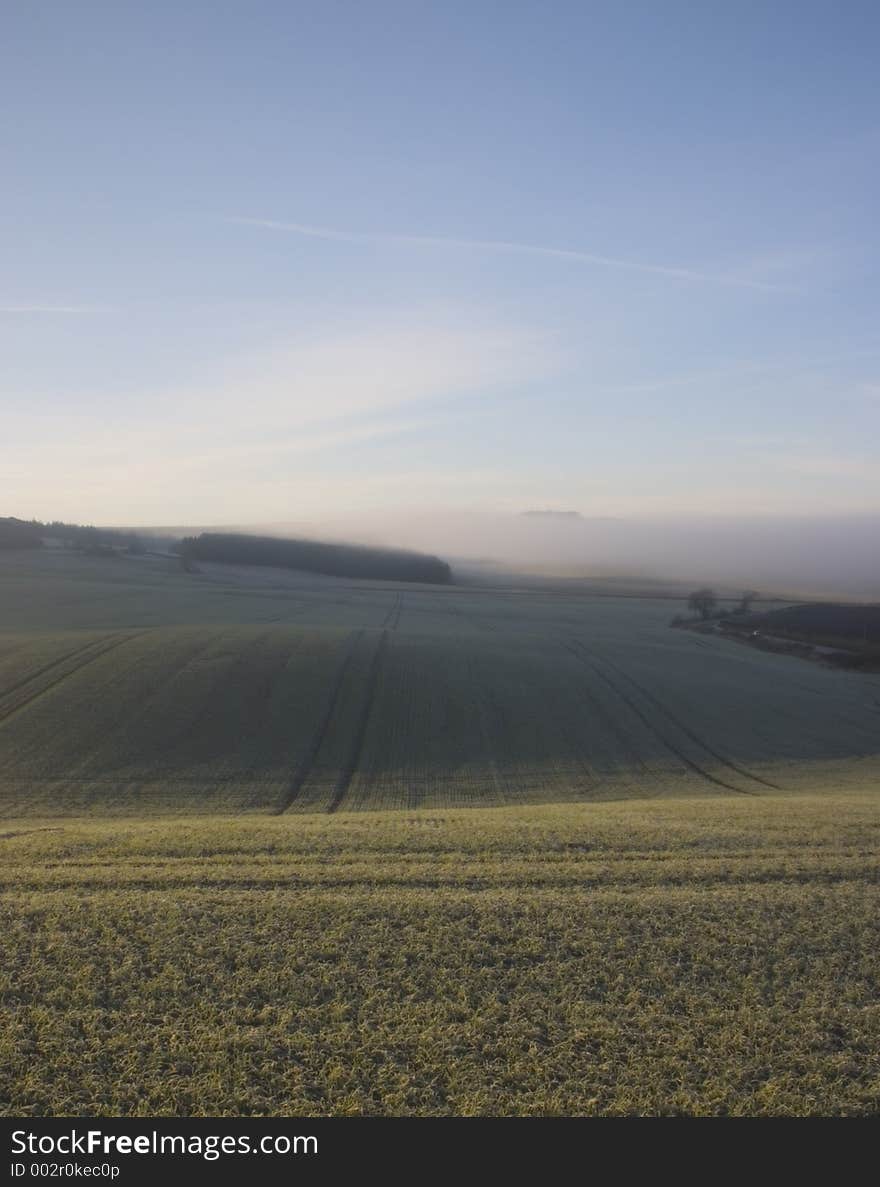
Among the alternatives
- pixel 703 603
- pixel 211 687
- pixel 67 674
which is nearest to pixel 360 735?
pixel 211 687

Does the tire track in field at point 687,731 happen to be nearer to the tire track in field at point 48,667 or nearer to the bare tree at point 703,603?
the tire track in field at point 48,667

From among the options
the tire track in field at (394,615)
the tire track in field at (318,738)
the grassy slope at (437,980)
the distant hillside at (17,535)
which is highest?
the distant hillside at (17,535)

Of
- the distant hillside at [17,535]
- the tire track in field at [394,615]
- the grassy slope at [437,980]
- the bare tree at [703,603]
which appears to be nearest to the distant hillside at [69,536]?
the distant hillside at [17,535]

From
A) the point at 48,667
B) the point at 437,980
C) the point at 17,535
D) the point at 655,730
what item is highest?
the point at 17,535

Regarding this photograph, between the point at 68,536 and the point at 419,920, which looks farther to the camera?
the point at 68,536

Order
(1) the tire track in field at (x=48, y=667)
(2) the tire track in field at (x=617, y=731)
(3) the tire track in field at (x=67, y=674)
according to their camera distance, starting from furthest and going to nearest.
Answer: (1) the tire track in field at (x=48, y=667) → (3) the tire track in field at (x=67, y=674) → (2) the tire track in field at (x=617, y=731)

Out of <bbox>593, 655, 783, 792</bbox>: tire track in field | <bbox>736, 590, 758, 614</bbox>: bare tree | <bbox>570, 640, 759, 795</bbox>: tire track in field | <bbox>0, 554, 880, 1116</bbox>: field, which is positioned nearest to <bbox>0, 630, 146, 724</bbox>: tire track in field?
<bbox>0, 554, 880, 1116</bbox>: field

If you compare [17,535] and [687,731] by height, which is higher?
[17,535]

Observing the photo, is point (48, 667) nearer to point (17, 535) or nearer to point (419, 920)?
point (419, 920)
